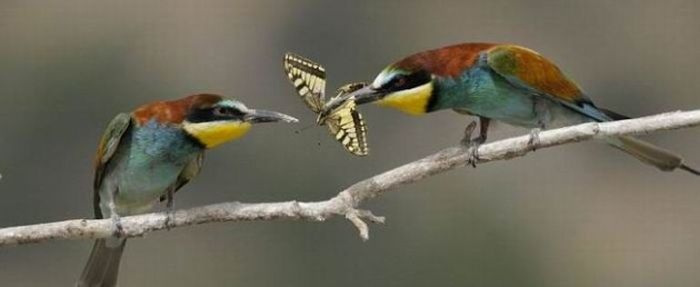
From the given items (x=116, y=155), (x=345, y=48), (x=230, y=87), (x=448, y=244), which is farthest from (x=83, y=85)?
(x=116, y=155)

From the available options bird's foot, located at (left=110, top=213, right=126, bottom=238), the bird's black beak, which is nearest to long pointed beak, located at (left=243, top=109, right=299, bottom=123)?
the bird's black beak

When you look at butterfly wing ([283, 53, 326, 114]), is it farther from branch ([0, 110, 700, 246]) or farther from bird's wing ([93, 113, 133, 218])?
bird's wing ([93, 113, 133, 218])

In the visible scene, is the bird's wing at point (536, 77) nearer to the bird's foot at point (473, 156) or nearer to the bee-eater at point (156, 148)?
the bird's foot at point (473, 156)

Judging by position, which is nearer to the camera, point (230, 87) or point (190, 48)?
point (230, 87)

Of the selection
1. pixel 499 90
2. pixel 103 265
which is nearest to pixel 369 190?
pixel 499 90

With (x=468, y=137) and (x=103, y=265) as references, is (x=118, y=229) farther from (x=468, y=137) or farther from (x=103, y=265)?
(x=468, y=137)

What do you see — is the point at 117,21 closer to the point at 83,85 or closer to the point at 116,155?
the point at 83,85

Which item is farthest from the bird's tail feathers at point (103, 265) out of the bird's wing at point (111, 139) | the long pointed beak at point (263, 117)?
the long pointed beak at point (263, 117)
